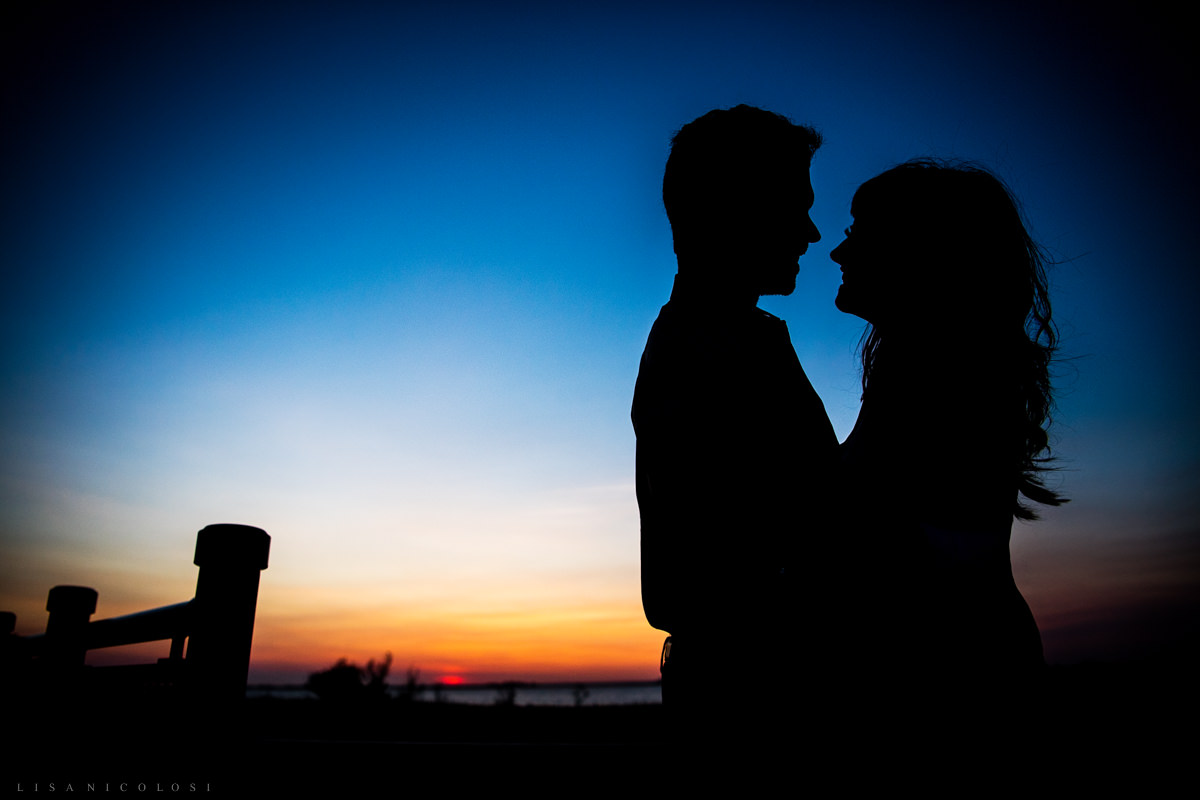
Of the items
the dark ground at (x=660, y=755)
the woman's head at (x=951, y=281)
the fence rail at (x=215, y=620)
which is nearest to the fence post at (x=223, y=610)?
the fence rail at (x=215, y=620)

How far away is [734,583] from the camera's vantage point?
1098 millimetres

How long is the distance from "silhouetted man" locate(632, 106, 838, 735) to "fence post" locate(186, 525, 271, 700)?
200 centimetres

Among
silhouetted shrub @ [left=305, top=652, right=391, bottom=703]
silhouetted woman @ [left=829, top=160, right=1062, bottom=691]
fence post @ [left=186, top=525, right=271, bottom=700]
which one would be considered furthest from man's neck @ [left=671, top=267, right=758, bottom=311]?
silhouetted shrub @ [left=305, top=652, right=391, bottom=703]

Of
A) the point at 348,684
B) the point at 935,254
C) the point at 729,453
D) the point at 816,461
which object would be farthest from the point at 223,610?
the point at 348,684

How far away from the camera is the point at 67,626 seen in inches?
150

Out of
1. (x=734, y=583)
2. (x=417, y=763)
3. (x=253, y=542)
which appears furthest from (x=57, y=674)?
(x=734, y=583)

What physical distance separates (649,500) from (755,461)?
12.7 inches

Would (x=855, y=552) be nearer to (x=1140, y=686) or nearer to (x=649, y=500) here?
(x=649, y=500)

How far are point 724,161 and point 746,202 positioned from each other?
5.3 inches

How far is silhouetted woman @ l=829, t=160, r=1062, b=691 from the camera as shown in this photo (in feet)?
Result: 3.94

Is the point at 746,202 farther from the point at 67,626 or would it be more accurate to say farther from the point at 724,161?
the point at 67,626

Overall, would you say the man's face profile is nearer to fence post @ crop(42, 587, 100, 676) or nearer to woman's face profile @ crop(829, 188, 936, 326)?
woman's face profile @ crop(829, 188, 936, 326)

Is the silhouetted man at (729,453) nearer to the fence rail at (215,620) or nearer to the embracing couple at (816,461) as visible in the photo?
the embracing couple at (816,461)

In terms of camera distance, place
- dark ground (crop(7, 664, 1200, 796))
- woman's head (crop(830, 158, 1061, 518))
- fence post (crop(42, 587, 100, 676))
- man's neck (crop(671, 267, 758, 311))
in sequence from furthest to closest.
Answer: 1. fence post (crop(42, 587, 100, 676))
2. woman's head (crop(830, 158, 1061, 518))
3. man's neck (crop(671, 267, 758, 311))
4. dark ground (crop(7, 664, 1200, 796))
